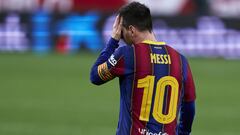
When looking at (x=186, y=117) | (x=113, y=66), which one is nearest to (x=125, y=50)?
(x=113, y=66)

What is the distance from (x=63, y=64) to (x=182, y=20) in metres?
3.71

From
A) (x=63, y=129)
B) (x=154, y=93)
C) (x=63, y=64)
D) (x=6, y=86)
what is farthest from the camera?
(x=63, y=64)

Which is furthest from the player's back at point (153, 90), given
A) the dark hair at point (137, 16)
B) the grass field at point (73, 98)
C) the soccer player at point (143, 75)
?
the grass field at point (73, 98)

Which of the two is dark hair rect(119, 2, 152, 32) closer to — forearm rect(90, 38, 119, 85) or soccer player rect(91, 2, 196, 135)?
soccer player rect(91, 2, 196, 135)

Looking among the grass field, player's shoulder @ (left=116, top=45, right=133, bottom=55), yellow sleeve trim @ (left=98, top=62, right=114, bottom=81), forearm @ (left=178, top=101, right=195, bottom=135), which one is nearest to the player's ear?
player's shoulder @ (left=116, top=45, right=133, bottom=55)

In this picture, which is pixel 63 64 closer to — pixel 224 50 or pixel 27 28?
pixel 27 28

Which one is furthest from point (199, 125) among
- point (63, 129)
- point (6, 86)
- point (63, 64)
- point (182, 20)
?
point (182, 20)

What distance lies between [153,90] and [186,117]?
1.26 feet

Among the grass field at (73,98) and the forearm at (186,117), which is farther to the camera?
the grass field at (73,98)

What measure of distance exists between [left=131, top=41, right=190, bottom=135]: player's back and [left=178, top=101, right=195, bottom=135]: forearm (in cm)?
15

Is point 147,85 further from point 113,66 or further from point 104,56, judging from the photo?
point 104,56

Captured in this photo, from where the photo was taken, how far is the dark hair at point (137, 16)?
4.87 meters

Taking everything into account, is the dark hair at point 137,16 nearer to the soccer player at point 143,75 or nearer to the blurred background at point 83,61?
the soccer player at point 143,75

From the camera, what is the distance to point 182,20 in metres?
20.2
